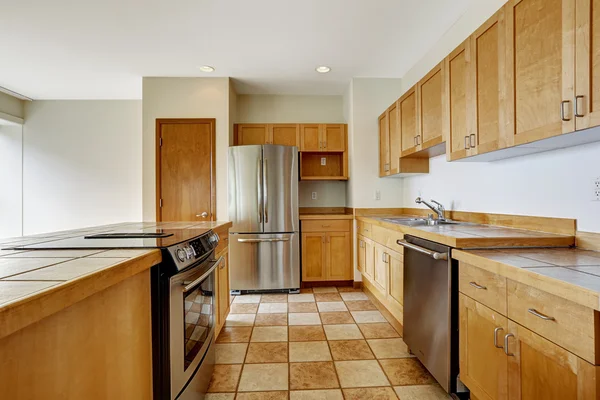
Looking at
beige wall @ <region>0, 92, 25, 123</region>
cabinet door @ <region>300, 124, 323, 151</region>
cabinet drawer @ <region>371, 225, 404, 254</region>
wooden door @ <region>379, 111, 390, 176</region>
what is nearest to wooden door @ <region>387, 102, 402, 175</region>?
wooden door @ <region>379, 111, 390, 176</region>

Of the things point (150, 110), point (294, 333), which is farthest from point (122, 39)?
point (294, 333)

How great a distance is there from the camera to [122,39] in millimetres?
2756

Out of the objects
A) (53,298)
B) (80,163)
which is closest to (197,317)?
(53,298)

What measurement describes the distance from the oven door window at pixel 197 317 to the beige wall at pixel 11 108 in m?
4.52

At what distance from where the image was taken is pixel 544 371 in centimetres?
99

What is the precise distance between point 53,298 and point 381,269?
2507 mm

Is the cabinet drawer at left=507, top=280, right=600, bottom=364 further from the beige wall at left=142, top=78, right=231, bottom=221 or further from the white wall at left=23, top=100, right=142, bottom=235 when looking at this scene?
the white wall at left=23, top=100, right=142, bottom=235

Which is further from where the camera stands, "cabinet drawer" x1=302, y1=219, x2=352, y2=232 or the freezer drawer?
"cabinet drawer" x1=302, y1=219, x2=352, y2=232

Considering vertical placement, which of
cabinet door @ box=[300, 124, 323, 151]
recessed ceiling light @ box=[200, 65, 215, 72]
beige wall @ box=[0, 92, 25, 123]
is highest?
recessed ceiling light @ box=[200, 65, 215, 72]

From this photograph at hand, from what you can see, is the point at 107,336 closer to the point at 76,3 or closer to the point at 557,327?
the point at 557,327

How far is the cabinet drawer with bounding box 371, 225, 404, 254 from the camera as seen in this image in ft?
7.54

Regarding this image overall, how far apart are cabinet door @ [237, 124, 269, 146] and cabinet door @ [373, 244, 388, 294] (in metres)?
2.11

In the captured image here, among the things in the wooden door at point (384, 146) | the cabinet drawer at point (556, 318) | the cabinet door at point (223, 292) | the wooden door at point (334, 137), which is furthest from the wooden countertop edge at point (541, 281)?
the wooden door at point (334, 137)

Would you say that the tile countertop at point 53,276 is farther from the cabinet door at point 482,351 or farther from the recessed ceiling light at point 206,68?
the recessed ceiling light at point 206,68
